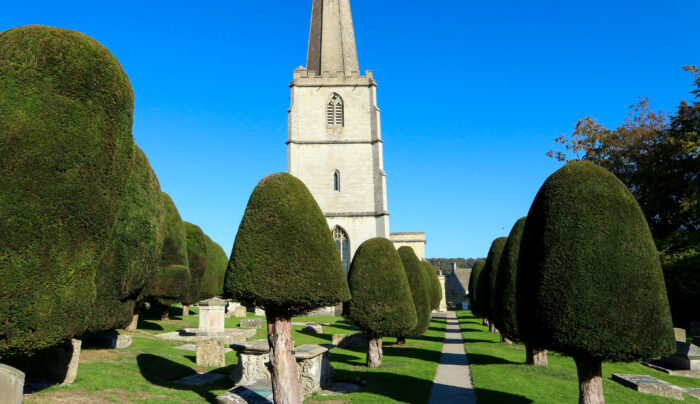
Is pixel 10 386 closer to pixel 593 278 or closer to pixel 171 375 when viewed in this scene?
pixel 171 375

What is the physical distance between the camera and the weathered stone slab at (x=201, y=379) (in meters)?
11.5

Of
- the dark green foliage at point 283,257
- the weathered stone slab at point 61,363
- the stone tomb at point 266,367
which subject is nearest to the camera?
the dark green foliage at point 283,257

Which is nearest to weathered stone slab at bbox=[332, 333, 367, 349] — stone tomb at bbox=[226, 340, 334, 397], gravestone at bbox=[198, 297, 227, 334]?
gravestone at bbox=[198, 297, 227, 334]

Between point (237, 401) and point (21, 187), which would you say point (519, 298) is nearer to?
Answer: point (237, 401)

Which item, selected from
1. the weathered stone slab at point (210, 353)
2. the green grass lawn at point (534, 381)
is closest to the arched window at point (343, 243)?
the green grass lawn at point (534, 381)

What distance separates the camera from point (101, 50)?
7801 mm

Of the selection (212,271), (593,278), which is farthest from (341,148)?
(593,278)

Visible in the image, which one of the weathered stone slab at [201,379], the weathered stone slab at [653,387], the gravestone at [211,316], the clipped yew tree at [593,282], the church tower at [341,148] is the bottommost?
the weathered stone slab at [653,387]

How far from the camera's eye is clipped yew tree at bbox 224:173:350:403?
8477mm

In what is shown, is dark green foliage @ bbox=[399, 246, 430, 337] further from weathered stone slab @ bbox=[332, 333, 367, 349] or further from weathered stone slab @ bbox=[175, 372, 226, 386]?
weathered stone slab @ bbox=[175, 372, 226, 386]

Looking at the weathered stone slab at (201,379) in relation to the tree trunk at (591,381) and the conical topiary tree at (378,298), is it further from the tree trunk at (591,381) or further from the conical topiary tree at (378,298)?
the tree trunk at (591,381)

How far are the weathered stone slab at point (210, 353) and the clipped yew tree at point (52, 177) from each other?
712 centimetres

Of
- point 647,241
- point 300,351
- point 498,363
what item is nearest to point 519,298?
point 647,241

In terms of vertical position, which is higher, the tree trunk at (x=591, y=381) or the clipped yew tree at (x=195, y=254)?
the clipped yew tree at (x=195, y=254)
